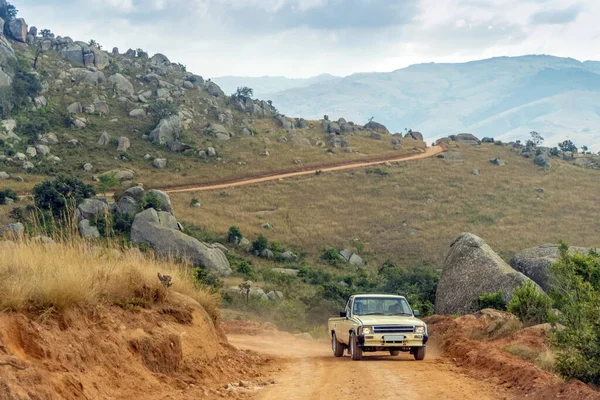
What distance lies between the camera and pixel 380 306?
56.7ft

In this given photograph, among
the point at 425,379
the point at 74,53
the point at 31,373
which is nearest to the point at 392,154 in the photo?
the point at 74,53

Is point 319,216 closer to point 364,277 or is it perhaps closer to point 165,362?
point 364,277

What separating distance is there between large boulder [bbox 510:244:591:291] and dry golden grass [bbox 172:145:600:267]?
22804 millimetres

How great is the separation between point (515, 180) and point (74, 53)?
6510 cm

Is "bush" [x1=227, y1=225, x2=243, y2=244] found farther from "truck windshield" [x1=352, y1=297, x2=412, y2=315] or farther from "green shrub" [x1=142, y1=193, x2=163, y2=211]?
"truck windshield" [x1=352, y1=297, x2=412, y2=315]

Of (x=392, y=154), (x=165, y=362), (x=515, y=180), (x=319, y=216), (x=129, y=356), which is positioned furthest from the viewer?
(x=392, y=154)

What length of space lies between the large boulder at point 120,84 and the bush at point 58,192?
43.4 m

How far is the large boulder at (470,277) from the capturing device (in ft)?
78.9

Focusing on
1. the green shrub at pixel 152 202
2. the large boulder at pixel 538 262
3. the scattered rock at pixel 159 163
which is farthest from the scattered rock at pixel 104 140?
the large boulder at pixel 538 262

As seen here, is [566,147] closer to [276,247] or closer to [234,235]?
[276,247]

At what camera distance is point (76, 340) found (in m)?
9.27

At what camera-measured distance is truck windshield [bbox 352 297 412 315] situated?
1714cm

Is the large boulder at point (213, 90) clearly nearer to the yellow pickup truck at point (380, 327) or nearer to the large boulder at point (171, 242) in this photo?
the large boulder at point (171, 242)

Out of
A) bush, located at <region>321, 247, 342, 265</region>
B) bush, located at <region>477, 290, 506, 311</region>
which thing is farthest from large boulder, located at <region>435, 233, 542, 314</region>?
bush, located at <region>321, 247, 342, 265</region>
